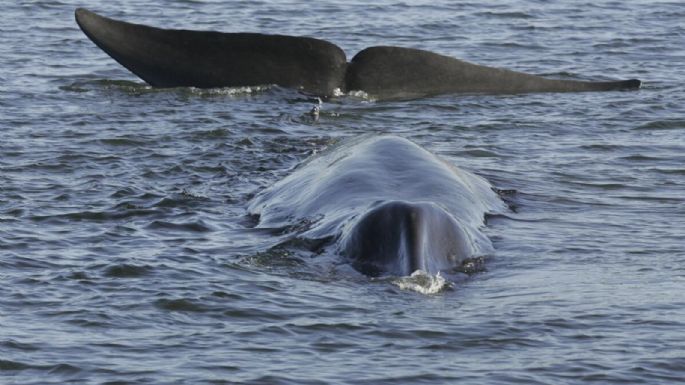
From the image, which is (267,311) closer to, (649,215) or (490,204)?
(490,204)

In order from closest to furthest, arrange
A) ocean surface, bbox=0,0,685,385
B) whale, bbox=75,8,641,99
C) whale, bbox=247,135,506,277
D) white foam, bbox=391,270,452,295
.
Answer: ocean surface, bbox=0,0,685,385, white foam, bbox=391,270,452,295, whale, bbox=247,135,506,277, whale, bbox=75,8,641,99

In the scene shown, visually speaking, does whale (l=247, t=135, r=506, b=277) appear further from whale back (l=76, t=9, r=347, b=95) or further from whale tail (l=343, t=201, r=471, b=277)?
whale back (l=76, t=9, r=347, b=95)

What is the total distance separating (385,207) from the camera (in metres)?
8.50

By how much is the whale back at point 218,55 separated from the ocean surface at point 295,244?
0.31 m

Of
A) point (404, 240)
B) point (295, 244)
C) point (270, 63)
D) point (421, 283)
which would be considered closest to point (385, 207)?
point (404, 240)

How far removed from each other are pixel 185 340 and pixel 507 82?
790 centimetres

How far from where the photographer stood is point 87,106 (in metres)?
15.6

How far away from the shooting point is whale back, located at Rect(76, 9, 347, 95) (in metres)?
14.1

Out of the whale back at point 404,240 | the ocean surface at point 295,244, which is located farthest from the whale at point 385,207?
the ocean surface at point 295,244

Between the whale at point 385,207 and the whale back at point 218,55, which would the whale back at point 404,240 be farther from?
the whale back at point 218,55

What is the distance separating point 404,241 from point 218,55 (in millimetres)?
6369

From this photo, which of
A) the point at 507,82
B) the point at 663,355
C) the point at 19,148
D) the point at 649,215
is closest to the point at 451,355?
the point at 663,355

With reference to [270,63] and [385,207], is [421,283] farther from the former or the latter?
[270,63]

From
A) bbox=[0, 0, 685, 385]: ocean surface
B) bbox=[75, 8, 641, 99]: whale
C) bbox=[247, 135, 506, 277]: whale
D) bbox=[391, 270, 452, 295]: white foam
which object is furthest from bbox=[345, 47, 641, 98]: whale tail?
bbox=[391, 270, 452, 295]: white foam
